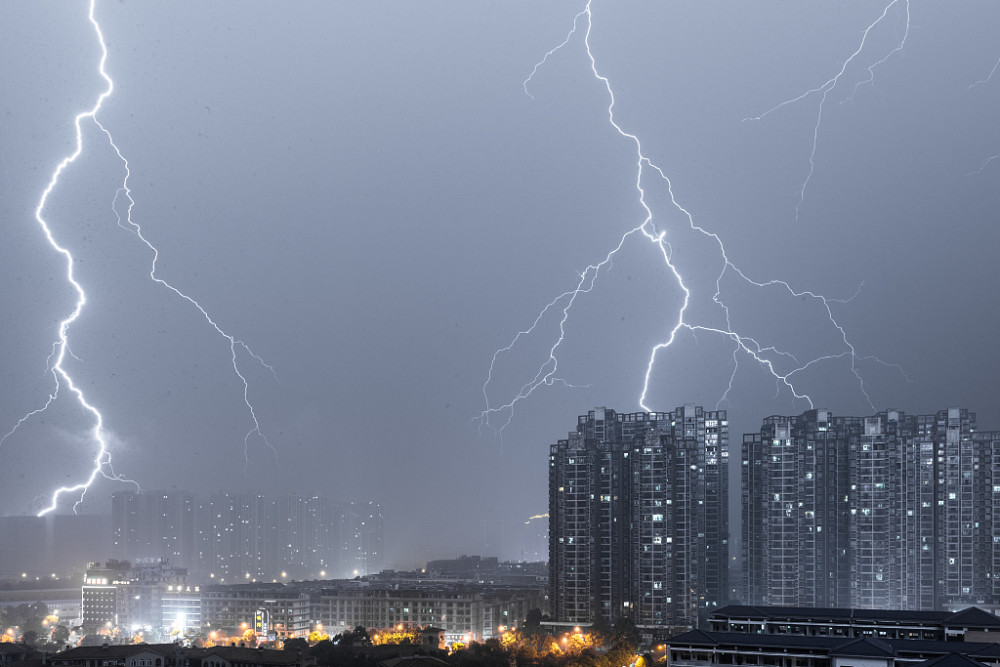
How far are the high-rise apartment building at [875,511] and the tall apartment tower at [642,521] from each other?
2.96 feet

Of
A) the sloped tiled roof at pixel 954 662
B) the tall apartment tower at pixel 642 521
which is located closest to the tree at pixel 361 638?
the tall apartment tower at pixel 642 521

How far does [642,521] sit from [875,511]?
391cm

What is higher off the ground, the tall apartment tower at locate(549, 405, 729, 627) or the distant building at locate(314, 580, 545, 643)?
the tall apartment tower at locate(549, 405, 729, 627)

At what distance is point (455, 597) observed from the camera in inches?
888

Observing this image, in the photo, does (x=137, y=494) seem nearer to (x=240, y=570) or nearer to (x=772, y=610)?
(x=240, y=570)

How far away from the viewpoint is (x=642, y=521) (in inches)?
741

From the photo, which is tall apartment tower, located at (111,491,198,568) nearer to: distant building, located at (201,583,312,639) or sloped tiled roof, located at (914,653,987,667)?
distant building, located at (201,583,312,639)

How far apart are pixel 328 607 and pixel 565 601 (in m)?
6.88

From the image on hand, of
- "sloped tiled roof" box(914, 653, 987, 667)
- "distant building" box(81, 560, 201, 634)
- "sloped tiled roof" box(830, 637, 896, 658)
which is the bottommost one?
"distant building" box(81, 560, 201, 634)

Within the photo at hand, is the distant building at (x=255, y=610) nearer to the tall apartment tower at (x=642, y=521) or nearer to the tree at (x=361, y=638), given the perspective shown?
the tree at (x=361, y=638)

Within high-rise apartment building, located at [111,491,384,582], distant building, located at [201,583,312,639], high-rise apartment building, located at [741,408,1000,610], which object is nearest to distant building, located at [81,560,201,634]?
distant building, located at [201,583,312,639]

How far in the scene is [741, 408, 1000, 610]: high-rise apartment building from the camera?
18.0 metres

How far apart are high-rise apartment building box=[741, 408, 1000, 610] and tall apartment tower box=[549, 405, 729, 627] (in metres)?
0.90

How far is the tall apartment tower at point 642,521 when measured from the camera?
1859 centimetres
